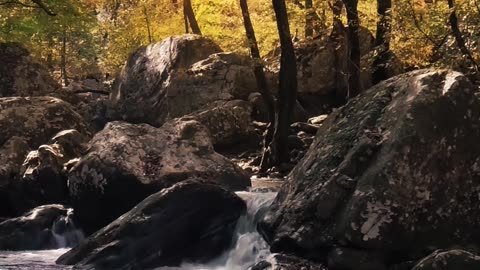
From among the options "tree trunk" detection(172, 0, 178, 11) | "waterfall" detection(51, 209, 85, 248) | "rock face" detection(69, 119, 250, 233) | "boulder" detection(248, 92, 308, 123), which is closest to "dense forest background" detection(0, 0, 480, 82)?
"tree trunk" detection(172, 0, 178, 11)

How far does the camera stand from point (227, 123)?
21594 mm

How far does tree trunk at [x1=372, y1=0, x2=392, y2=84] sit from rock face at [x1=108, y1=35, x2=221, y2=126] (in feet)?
31.4

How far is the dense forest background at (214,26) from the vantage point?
555 inches

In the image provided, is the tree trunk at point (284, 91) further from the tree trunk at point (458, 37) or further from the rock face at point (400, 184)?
the rock face at point (400, 184)

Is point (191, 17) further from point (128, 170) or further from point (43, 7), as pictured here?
point (128, 170)

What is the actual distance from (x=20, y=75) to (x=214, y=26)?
1006cm

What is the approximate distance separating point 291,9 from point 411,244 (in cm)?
1297

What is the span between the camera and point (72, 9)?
19.7 metres

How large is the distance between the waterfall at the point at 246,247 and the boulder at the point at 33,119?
8933 millimetres

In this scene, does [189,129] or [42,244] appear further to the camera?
[189,129]

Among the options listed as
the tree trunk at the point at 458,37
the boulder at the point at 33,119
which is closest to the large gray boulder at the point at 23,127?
the boulder at the point at 33,119

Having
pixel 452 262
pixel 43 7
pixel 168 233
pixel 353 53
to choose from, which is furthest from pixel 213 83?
pixel 452 262

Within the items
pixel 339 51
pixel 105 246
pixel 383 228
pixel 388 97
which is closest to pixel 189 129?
pixel 105 246

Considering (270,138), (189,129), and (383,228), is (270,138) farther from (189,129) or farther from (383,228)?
(383,228)
